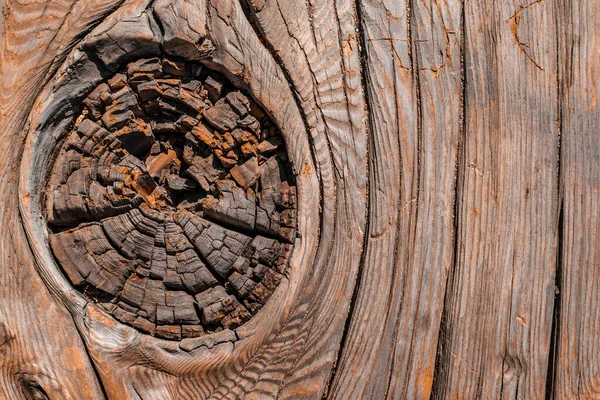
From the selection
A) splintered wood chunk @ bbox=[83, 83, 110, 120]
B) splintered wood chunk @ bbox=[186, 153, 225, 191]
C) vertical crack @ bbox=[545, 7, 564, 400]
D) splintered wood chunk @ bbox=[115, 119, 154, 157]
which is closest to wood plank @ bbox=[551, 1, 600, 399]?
vertical crack @ bbox=[545, 7, 564, 400]

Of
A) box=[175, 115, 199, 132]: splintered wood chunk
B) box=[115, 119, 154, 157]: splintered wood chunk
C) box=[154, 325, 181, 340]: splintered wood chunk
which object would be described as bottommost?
box=[154, 325, 181, 340]: splintered wood chunk

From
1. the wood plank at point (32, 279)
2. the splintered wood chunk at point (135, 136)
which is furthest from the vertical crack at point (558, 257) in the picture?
the wood plank at point (32, 279)

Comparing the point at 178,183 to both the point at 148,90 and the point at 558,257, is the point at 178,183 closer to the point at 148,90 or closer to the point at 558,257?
the point at 148,90

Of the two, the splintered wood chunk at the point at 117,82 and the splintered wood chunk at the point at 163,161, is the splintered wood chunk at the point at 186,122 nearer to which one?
the splintered wood chunk at the point at 163,161

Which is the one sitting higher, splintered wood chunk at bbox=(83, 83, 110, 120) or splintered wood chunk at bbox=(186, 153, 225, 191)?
splintered wood chunk at bbox=(83, 83, 110, 120)

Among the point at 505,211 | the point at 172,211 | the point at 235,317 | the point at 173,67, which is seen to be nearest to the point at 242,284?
the point at 235,317

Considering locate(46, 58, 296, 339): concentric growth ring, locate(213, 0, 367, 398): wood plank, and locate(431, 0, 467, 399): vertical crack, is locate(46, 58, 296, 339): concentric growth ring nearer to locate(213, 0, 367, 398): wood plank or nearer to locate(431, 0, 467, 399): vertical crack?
locate(213, 0, 367, 398): wood plank

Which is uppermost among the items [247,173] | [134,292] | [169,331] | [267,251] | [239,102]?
Answer: [239,102]

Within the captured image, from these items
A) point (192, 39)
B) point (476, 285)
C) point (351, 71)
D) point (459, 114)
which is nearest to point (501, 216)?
point (476, 285)
